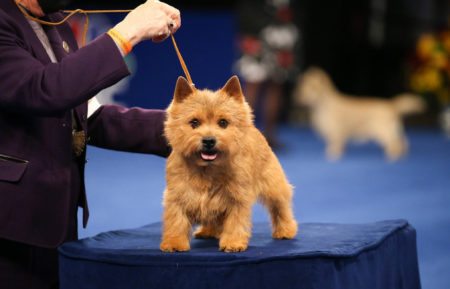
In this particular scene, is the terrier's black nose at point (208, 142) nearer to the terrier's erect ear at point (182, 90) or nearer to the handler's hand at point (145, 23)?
the terrier's erect ear at point (182, 90)

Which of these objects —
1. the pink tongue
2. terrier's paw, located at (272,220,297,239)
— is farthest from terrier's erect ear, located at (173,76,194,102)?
terrier's paw, located at (272,220,297,239)

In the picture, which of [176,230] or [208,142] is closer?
[208,142]

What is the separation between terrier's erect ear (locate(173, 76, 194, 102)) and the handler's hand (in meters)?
0.17

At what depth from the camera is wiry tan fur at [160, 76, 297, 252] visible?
172 cm

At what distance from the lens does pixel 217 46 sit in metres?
9.83

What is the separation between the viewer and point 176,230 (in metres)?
1.78

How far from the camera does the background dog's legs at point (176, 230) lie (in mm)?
1769

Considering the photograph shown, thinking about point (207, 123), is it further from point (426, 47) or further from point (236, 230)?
point (426, 47)

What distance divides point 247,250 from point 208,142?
1.22 feet

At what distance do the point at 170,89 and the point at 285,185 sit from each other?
773 centimetres

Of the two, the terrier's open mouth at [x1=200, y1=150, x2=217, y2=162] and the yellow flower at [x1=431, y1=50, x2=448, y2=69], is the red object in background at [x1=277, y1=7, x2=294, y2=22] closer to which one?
the yellow flower at [x1=431, y1=50, x2=448, y2=69]

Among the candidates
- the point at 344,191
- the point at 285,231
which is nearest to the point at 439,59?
the point at 344,191

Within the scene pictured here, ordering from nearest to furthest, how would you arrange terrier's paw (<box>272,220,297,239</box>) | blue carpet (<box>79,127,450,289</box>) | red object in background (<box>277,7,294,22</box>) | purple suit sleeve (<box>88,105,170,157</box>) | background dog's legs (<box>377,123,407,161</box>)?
terrier's paw (<box>272,220,297,239</box>) < purple suit sleeve (<box>88,105,170,157</box>) < blue carpet (<box>79,127,450,289</box>) < background dog's legs (<box>377,123,407,161</box>) < red object in background (<box>277,7,294,22</box>)

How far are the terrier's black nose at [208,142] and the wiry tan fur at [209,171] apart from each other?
4cm
